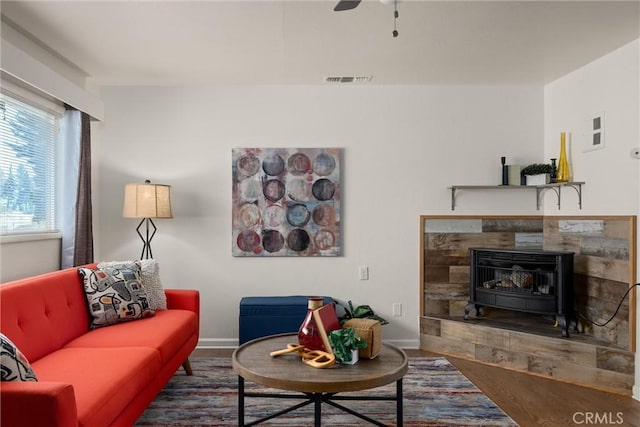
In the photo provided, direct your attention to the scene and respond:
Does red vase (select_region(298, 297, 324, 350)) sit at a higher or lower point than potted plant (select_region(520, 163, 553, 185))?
lower

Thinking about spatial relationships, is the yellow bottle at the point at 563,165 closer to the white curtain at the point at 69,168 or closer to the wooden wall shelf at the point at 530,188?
the wooden wall shelf at the point at 530,188

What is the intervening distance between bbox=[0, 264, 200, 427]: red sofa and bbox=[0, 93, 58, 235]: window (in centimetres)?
72

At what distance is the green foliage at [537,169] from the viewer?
3910mm

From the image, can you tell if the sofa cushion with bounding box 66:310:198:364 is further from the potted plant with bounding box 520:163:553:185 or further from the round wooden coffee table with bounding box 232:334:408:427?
the potted plant with bounding box 520:163:553:185

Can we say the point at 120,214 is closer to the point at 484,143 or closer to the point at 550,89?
the point at 484,143

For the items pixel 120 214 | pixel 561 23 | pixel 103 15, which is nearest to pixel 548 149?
pixel 561 23

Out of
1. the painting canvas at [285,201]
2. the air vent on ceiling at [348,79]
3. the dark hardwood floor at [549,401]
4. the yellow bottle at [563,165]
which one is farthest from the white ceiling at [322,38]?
the dark hardwood floor at [549,401]

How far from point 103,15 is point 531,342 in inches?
148

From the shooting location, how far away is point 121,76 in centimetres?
392

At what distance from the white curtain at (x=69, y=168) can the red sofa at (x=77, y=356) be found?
866 mm

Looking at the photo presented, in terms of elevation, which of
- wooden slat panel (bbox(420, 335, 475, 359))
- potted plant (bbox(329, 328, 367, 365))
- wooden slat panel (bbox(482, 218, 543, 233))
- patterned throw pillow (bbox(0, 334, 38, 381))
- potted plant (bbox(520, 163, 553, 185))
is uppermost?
potted plant (bbox(520, 163, 553, 185))

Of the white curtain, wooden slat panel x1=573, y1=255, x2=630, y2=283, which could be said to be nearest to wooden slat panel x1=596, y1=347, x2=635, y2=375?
wooden slat panel x1=573, y1=255, x2=630, y2=283

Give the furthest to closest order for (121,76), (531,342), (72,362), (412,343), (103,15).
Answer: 1. (412,343)
2. (121,76)
3. (531,342)
4. (103,15)
5. (72,362)

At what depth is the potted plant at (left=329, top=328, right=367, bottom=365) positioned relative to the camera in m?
2.21
